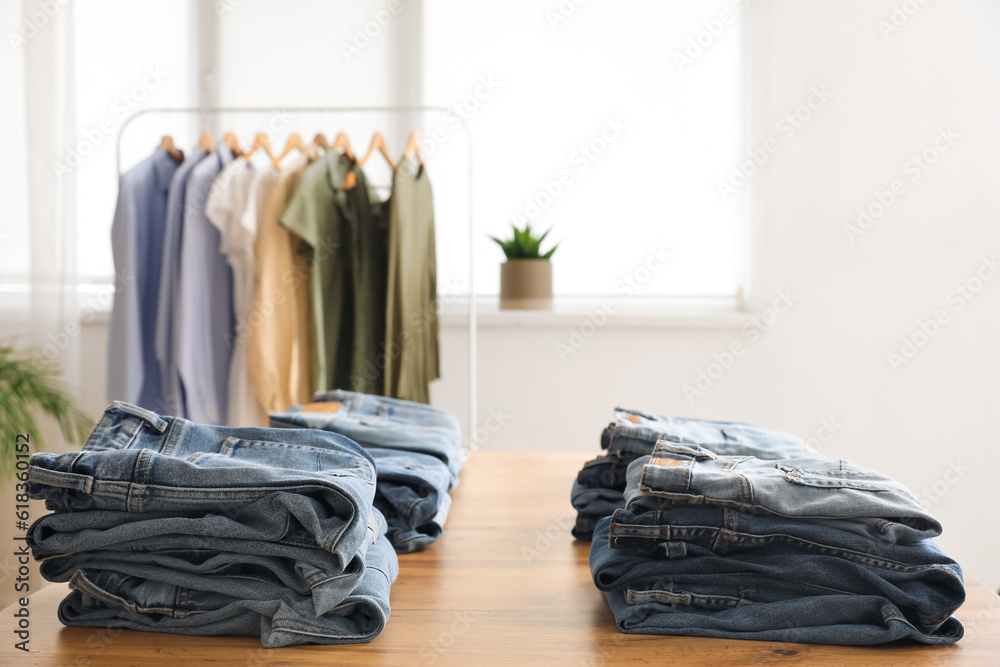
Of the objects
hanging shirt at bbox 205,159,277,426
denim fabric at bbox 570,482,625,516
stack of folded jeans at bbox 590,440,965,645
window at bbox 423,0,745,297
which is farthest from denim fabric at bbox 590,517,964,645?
window at bbox 423,0,745,297

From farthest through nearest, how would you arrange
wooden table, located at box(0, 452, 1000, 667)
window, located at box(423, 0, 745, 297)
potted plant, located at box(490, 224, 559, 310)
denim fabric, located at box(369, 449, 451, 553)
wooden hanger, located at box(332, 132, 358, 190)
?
window, located at box(423, 0, 745, 297) → potted plant, located at box(490, 224, 559, 310) → wooden hanger, located at box(332, 132, 358, 190) → denim fabric, located at box(369, 449, 451, 553) → wooden table, located at box(0, 452, 1000, 667)

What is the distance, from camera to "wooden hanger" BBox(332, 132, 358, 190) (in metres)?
2.21

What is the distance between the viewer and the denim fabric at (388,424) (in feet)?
3.56

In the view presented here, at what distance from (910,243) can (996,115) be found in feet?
1.63

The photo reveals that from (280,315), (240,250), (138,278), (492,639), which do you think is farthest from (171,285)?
(492,639)

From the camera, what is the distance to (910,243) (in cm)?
261

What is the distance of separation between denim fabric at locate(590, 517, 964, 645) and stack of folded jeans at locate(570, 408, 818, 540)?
0.72 ft

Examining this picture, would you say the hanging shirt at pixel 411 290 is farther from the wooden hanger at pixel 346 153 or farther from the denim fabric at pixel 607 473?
the denim fabric at pixel 607 473

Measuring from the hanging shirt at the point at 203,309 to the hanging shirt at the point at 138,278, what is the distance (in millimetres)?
130

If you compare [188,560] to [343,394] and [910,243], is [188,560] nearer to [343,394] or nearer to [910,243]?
[343,394]

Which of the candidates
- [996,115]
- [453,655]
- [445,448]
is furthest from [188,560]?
[996,115]

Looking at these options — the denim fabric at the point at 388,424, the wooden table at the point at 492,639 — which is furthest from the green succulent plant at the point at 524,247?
the wooden table at the point at 492,639

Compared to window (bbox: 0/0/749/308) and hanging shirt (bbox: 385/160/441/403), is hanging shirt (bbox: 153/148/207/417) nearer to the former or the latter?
hanging shirt (bbox: 385/160/441/403)

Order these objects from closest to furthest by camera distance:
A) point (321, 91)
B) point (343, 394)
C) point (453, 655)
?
point (453, 655) < point (343, 394) < point (321, 91)
